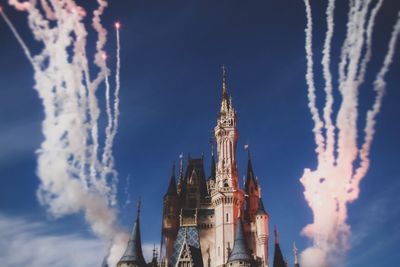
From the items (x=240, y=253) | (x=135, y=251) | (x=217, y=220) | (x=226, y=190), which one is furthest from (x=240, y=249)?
(x=135, y=251)

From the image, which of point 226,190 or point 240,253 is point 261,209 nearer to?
point 226,190

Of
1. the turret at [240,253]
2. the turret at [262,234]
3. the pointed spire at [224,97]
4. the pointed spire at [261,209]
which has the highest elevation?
the pointed spire at [224,97]

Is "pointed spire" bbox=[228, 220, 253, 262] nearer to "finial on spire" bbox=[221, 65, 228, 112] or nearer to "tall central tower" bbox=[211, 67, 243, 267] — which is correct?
"tall central tower" bbox=[211, 67, 243, 267]

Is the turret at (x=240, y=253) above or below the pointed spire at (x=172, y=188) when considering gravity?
below

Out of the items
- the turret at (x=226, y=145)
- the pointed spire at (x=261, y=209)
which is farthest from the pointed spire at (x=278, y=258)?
the turret at (x=226, y=145)

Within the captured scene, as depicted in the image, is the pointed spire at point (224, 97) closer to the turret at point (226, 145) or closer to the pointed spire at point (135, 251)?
the turret at point (226, 145)

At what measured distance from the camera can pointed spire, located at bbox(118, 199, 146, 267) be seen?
6113 centimetres

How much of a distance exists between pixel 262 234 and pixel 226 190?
853 centimetres

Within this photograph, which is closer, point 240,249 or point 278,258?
point 240,249

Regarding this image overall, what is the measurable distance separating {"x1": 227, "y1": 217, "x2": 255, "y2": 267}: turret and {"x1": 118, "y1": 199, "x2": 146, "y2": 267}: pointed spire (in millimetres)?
12463

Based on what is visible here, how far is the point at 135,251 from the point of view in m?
62.3

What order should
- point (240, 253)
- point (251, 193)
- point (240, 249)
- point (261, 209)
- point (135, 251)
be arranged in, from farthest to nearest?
point (251, 193) → point (261, 209) → point (135, 251) → point (240, 249) → point (240, 253)

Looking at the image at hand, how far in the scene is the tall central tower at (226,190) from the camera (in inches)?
2484

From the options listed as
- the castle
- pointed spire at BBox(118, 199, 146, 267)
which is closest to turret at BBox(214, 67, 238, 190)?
the castle
